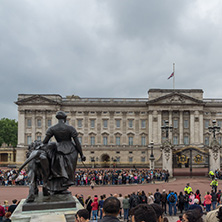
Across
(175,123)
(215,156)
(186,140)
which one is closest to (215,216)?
(215,156)

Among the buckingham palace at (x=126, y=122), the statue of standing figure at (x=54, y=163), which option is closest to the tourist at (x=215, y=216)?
the statue of standing figure at (x=54, y=163)

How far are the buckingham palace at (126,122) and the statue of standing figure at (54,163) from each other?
173 feet

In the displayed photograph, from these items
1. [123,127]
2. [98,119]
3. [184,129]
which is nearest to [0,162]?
[98,119]

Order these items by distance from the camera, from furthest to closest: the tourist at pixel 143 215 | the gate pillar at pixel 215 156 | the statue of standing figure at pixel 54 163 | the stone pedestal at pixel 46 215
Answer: the gate pillar at pixel 215 156, the statue of standing figure at pixel 54 163, the stone pedestal at pixel 46 215, the tourist at pixel 143 215

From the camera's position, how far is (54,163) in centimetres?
812

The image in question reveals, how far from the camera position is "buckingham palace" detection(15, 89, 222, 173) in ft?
203

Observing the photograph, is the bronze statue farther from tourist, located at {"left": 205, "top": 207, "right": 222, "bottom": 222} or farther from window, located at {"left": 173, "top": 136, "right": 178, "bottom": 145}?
window, located at {"left": 173, "top": 136, "right": 178, "bottom": 145}

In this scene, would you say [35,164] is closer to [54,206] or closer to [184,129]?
[54,206]

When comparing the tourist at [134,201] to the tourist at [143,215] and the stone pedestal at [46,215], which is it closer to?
the stone pedestal at [46,215]

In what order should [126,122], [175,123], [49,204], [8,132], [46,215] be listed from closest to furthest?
[46,215] < [49,204] < [175,123] < [126,122] < [8,132]

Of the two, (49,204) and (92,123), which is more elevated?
(92,123)

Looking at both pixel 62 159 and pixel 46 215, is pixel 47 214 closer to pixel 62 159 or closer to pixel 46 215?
pixel 46 215

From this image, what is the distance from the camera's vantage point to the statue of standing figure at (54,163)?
305 inches

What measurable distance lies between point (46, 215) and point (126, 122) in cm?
5830
